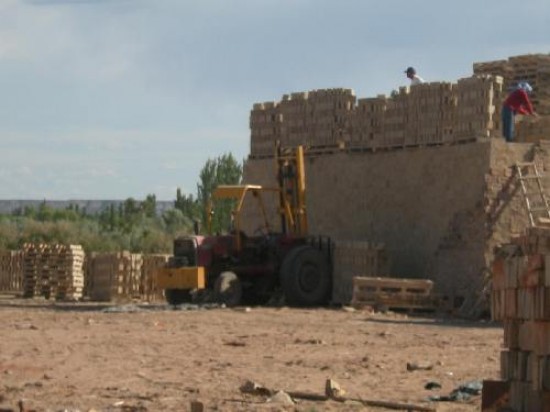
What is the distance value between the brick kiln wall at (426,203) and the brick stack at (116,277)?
313 cm

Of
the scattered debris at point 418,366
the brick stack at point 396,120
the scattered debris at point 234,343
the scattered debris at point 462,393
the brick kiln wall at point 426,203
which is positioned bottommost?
the scattered debris at point 462,393

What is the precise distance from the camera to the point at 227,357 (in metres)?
19.0

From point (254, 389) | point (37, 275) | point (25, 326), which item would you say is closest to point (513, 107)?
point (25, 326)

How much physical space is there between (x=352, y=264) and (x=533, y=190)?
14.0 ft

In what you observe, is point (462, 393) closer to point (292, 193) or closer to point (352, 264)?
point (352, 264)

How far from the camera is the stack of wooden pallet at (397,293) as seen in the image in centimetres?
2822

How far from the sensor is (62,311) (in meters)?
29.2

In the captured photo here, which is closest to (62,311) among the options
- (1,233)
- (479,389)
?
(479,389)

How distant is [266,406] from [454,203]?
51.1ft

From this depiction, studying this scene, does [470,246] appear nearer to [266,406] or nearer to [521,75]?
[521,75]

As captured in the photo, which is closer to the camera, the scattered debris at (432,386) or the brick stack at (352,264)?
the scattered debris at (432,386)

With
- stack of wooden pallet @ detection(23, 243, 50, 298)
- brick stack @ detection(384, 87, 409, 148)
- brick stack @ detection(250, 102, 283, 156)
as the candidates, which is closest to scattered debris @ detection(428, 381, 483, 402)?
brick stack @ detection(384, 87, 409, 148)

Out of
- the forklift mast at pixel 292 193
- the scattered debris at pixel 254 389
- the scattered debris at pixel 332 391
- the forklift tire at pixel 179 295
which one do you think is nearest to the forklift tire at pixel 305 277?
the forklift mast at pixel 292 193

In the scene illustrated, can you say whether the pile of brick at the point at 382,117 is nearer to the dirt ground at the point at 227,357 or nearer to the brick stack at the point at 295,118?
the brick stack at the point at 295,118
